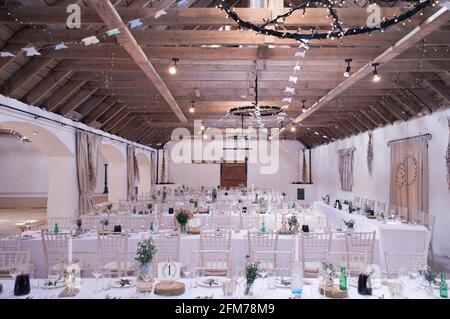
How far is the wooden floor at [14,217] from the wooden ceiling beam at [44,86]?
229 inches

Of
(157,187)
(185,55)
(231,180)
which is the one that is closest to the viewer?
(185,55)

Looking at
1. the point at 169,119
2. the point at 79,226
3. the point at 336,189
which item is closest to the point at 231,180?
the point at 336,189

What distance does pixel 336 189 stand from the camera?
1838 cm

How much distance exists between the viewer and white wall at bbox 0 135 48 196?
2042cm

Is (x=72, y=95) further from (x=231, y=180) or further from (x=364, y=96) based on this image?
(x=231, y=180)

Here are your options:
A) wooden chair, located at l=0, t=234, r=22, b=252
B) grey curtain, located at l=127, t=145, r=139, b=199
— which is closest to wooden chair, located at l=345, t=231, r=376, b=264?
wooden chair, located at l=0, t=234, r=22, b=252

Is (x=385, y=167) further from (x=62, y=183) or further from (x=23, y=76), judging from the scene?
(x=23, y=76)

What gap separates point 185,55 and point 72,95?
4255 millimetres

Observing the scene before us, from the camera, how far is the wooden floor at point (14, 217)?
13.2 meters

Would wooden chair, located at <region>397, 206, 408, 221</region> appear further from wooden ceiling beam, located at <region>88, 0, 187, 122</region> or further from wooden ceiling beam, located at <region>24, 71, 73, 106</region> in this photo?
wooden ceiling beam, located at <region>24, 71, 73, 106</region>

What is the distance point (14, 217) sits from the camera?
16.2 m

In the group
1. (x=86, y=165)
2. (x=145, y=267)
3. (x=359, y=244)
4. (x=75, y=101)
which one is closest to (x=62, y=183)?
(x=86, y=165)

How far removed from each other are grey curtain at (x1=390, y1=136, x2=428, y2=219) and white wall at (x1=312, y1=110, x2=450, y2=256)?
0.48 ft

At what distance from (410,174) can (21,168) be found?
17185 mm
